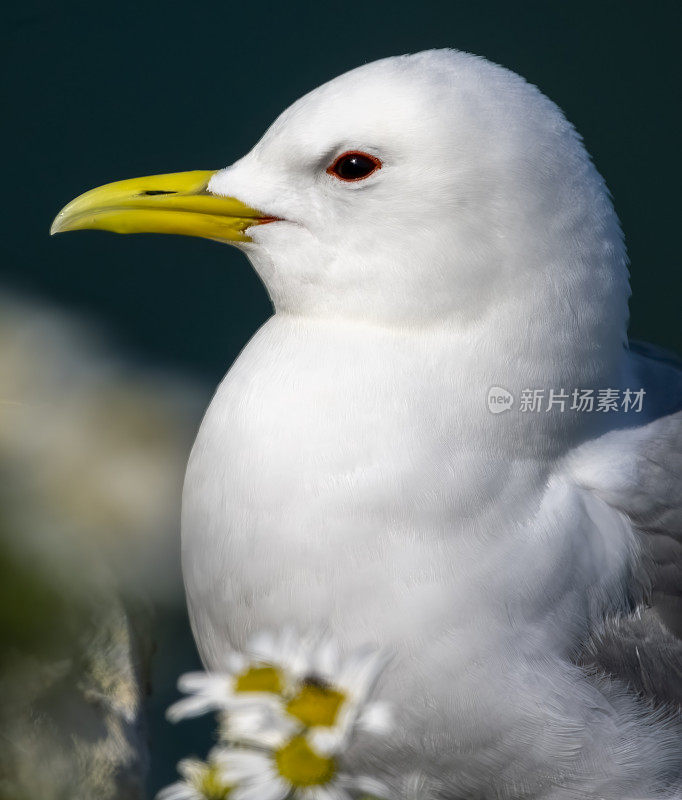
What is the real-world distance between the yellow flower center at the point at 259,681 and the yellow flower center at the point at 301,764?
0.24 ft

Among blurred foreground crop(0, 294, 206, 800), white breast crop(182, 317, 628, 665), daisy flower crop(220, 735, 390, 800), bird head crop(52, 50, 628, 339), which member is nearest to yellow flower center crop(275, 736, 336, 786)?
daisy flower crop(220, 735, 390, 800)

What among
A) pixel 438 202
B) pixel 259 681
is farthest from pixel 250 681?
pixel 438 202

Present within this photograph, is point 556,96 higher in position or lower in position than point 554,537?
higher

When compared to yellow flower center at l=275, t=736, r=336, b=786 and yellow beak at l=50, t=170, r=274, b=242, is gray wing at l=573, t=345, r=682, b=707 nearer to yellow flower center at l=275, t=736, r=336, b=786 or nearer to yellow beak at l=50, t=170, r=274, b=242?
yellow beak at l=50, t=170, r=274, b=242

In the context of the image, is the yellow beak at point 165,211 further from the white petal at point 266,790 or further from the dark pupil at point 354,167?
the white petal at point 266,790

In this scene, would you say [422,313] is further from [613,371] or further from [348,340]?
[613,371]

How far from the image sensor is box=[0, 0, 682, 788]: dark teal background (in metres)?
2.66

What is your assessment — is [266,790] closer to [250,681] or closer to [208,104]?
[250,681]

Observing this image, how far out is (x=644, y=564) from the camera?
5.62ft

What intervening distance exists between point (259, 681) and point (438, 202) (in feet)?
2.45

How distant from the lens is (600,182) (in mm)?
1600

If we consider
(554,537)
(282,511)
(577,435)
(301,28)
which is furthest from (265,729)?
(301,28)

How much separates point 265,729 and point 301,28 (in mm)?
2146

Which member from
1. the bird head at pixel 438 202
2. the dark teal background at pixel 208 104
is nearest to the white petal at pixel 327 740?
the bird head at pixel 438 202
